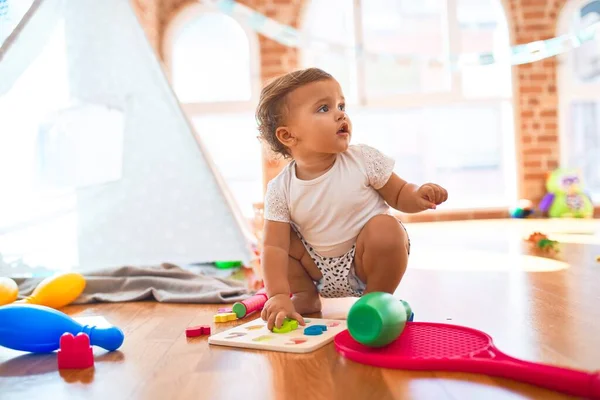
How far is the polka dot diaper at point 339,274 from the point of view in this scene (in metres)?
1.23

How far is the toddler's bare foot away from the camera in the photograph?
1267 mm

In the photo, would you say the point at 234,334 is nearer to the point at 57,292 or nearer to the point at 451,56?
the point at 57,292

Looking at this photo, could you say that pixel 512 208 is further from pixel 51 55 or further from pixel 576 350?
pixel 576 350

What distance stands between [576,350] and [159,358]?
58 centimetres

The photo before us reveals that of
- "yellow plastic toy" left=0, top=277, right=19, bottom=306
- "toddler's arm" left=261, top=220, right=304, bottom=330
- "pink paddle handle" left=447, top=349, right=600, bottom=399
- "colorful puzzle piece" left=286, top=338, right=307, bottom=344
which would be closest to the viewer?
"pink paddle handle" left=447, top=349, right=600, bottom=399

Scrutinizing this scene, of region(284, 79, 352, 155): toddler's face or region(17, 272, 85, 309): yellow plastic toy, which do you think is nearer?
region(284, 79, 352, 155): toddler's face

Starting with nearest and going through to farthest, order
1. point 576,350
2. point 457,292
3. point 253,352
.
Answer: point 576,350
point 253,352
point 457,292

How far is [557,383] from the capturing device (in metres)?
0.69

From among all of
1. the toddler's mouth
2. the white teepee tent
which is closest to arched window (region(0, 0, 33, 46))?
the white teepee tent

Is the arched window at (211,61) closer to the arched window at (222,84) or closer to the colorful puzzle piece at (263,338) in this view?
the arched window at (222,84)

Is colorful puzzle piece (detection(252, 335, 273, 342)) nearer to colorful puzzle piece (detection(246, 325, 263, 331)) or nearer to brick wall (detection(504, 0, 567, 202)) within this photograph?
colorful puzzle piece (detection(246, 325, 263, 331))

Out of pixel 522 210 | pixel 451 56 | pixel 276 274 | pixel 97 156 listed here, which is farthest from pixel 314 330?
pixel 522 210

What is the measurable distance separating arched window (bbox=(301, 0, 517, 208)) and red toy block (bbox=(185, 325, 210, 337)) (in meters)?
3.16

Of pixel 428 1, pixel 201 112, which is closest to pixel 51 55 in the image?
pixel 201 112
